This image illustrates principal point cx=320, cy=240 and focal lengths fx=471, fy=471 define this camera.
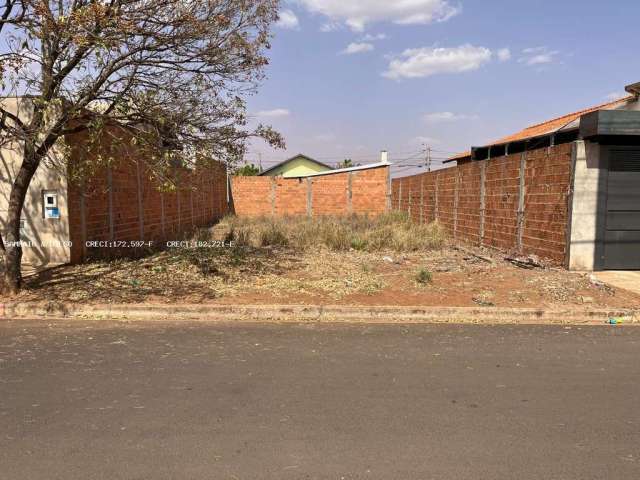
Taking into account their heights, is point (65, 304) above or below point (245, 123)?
below

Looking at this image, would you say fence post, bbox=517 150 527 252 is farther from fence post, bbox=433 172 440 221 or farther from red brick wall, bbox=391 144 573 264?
fence post, bbox=433 172 440 221

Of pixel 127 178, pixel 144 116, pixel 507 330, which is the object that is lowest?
pixel 507 330

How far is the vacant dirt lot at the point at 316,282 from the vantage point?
7.39 m

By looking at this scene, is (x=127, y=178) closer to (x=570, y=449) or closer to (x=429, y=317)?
(x=429, y=317)

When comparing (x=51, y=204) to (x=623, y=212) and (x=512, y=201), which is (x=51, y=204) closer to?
(x=512, y=201)

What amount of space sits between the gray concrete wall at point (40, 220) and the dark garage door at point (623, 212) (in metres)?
11.1

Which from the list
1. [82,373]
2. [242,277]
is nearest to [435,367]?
[82,373]

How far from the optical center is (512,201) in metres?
12.1

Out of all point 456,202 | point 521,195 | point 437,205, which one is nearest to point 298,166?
point 437,205

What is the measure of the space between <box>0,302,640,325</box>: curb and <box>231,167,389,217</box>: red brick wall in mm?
19443

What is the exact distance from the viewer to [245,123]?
27.9 feet

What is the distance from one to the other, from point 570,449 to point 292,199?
2460cm

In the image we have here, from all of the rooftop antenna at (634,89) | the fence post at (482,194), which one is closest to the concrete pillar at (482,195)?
the fence post at (482,194)

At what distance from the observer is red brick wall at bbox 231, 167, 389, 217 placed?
26.7 m
